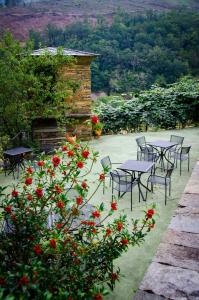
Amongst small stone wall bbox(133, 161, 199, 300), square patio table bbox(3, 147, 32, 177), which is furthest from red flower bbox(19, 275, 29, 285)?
square patio table bbox(3, 147, 32, 177)

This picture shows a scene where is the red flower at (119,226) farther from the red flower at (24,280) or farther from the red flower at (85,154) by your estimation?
the red flower at (24,280)

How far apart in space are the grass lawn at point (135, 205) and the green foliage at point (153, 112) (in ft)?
5.71

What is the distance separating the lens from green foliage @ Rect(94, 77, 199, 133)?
1314cm

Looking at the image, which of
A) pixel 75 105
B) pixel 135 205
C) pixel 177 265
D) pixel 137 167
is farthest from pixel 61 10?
pixel 177 265

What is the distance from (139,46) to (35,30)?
15.0 meters

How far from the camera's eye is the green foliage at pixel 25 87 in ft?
27.9

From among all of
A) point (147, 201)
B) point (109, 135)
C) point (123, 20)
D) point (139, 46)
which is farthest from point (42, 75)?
point (123, 20)

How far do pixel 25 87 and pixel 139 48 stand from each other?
20.2 meters

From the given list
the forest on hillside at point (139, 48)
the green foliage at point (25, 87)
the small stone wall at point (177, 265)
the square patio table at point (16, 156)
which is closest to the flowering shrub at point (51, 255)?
the small stone wall at point (177, 265)

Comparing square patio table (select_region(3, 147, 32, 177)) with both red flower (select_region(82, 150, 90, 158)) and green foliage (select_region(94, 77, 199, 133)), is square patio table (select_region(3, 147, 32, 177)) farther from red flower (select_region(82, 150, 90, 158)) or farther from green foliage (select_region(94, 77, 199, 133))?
green foliage (select_region(94, 77, 199, 133))

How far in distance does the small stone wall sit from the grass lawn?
1.26ft

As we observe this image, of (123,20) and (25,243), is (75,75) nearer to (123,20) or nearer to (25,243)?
(25,243)

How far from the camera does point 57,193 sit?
2.61 m

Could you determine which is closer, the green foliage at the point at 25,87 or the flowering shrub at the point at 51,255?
the flowering shrub at the point at 51,255
